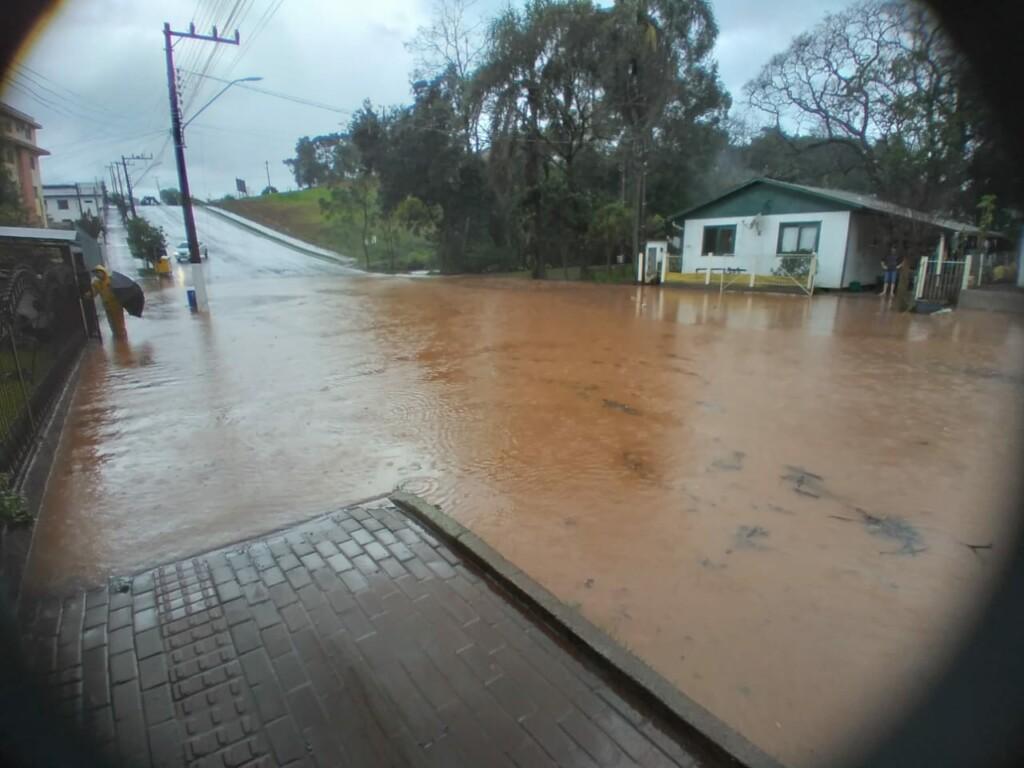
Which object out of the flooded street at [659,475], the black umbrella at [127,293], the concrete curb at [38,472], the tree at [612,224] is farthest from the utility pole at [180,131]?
the tree at [612,224]

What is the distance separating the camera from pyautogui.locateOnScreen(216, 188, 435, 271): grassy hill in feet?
117

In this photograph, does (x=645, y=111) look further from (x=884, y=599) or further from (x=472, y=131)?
(x=884, y=599)

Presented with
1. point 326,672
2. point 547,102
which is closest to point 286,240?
point 547,102

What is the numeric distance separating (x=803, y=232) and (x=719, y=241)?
3241 mm

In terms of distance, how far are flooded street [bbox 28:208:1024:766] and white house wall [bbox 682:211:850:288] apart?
28.2 feet

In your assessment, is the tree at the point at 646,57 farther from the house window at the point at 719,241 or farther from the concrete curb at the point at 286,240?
the concrete curb at the point at 286,240

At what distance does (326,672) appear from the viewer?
2.08 meters

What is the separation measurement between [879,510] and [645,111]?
21.2m

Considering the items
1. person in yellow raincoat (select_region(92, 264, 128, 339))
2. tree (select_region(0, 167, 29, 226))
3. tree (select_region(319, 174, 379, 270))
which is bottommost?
person in yellow raincoat (select_region(92, 264, 128, 339))

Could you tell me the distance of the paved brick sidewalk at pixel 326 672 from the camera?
1.76 metres

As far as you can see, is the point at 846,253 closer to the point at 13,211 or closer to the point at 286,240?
the point at 13,211

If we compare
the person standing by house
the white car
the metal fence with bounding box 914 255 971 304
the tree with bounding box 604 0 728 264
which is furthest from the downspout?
the white car

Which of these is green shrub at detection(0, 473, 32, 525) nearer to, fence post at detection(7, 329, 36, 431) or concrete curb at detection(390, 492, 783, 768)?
fence post at detection(7, 329, 36, 431)

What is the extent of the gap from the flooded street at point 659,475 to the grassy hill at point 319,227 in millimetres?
27289
